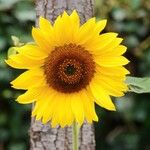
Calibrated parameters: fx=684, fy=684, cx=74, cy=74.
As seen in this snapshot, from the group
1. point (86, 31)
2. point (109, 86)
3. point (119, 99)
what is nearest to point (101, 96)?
point (109, 86)

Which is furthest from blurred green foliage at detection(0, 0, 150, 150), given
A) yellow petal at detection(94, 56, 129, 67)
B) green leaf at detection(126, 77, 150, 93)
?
yellow petal at detection(94, 56, 129, 67)

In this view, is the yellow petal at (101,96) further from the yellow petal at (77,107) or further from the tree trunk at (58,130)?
the tree trunk at (58,130)

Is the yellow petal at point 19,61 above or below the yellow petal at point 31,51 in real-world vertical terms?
below

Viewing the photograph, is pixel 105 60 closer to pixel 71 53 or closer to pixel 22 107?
pixel 71 53

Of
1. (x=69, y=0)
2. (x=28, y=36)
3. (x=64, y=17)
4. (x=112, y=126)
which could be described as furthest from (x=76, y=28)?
(x=112, y=126)

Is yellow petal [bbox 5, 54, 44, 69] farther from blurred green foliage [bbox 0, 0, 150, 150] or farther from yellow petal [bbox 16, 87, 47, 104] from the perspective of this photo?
blurred green foliage [bbox 0, 0, 150, 150]

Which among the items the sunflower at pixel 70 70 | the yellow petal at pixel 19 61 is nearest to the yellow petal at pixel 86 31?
the sunflower at pixel 70 70
